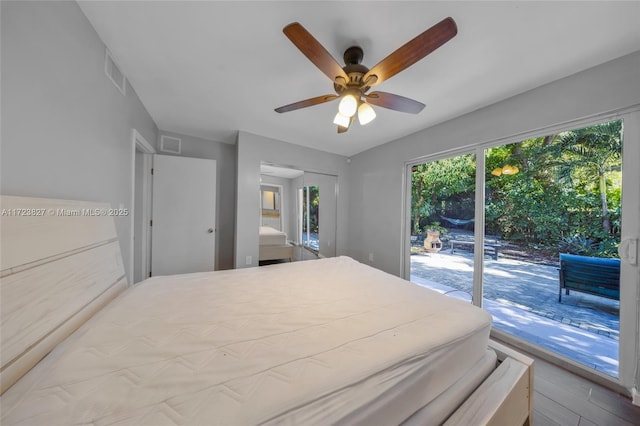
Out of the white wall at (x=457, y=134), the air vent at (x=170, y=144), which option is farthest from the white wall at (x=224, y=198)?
the white wall at (x=457, y=134)

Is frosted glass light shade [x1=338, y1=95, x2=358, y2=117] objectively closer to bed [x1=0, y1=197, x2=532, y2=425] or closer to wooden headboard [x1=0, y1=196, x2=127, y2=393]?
bed [x1=0, y1=197, x2=532, y2=425]

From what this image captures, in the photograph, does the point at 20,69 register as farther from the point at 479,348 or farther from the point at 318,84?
the point at 479,348

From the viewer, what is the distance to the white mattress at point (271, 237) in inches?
129

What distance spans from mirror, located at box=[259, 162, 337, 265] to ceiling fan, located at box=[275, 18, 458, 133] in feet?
6.11

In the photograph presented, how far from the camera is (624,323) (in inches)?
56.7

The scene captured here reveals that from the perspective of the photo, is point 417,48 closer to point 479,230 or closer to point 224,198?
point 479,230

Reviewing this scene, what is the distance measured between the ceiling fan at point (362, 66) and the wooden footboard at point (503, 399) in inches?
64.3

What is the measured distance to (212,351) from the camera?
0.80 metres

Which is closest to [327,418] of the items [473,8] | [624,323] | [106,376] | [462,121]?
[106,376]

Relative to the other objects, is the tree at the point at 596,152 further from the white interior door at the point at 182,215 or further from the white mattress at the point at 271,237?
the white interior door at the point at 182,215

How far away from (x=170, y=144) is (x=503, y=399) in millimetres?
4106

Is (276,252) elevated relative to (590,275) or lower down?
lower down

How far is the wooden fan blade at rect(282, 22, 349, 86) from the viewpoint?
3.27 feet

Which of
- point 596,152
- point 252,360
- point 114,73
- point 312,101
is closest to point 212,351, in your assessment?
point 252,360
